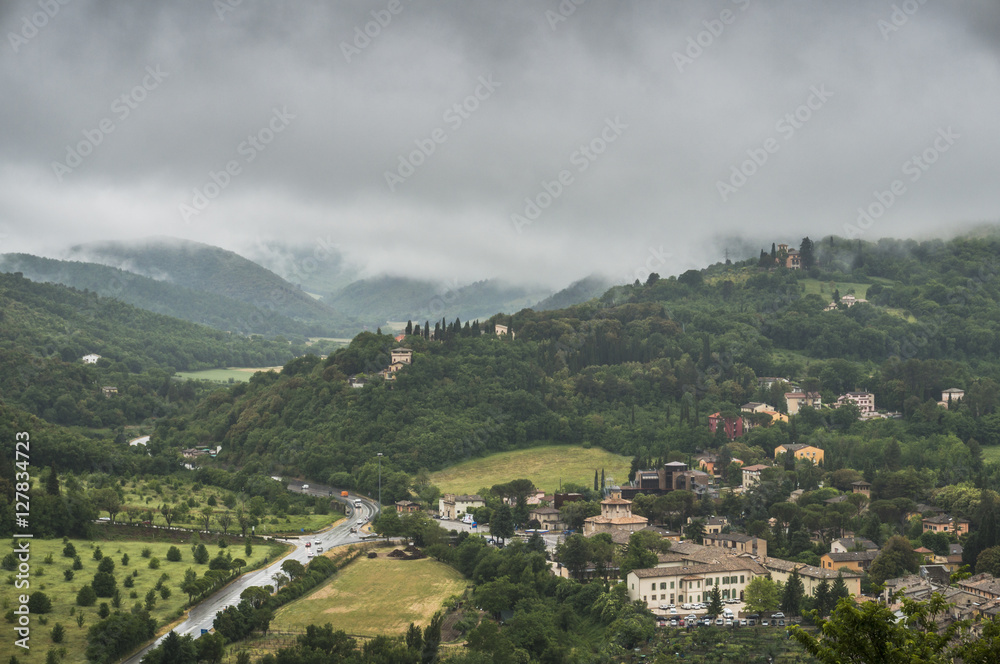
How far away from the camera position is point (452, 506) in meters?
74.4

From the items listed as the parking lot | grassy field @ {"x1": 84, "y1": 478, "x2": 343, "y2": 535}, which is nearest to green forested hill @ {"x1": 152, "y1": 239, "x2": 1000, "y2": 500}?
grassy field @ {"x1": 84, "y1": 478, "x2": 343, "y2": 535}

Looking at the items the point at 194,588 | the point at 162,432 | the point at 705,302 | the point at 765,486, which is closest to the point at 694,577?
the point at 765,486

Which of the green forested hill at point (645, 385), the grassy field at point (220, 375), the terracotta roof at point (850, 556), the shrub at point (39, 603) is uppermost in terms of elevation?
the grassy field at point (220, 375)

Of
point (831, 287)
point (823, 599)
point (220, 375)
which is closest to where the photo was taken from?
point (823, 599)

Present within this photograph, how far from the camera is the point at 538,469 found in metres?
88.3

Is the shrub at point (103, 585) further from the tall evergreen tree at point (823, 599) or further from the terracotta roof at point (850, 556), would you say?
the terracotta roof at point (850, 556)

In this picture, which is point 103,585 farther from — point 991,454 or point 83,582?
point 991,454

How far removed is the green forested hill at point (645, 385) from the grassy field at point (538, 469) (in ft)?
5.99

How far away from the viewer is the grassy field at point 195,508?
66.7m

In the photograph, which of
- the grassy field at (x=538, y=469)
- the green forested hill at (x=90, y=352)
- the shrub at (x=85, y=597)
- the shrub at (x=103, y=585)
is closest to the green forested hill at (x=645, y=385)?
the grassy field at (x=538, y=469)

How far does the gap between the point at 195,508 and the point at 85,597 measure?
1044 inches

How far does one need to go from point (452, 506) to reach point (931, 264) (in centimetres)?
9251

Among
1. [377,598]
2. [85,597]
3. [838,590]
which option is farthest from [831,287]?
[85,597]

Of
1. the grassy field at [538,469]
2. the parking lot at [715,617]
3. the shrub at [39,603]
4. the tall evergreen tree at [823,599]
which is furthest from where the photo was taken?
the grassy field at [538,469]
